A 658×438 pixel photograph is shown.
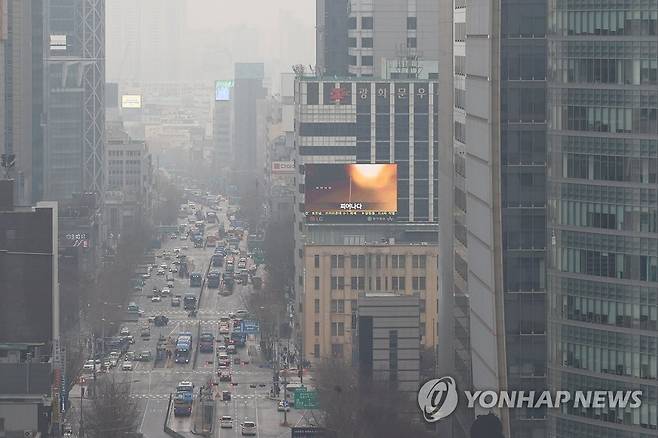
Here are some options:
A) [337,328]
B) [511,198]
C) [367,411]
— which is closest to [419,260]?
[337,328]

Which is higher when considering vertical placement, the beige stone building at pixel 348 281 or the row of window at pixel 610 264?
the row of window at pixel 610 264

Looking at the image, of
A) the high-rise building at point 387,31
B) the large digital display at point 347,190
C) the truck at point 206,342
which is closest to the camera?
the large digital display at point 347,190

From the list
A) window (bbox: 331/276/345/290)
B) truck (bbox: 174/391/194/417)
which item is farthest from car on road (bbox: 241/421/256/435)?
window (bbox: 331/276/345/290)

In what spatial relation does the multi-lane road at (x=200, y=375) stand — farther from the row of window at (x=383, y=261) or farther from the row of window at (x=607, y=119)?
the row of window at (x=607, y=119)

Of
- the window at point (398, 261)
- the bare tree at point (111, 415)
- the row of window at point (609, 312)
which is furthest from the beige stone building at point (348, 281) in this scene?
the row of window at point (609, 312)
